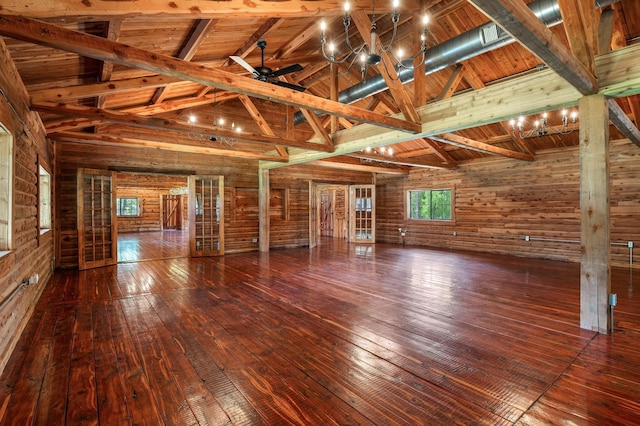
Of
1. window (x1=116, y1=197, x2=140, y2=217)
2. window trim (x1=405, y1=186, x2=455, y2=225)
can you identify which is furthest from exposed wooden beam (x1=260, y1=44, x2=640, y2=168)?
window (x1=116, y1=197, x2=140, y2=217)

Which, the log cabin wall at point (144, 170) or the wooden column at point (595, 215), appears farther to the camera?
the log cabin wall at point (144, 170)

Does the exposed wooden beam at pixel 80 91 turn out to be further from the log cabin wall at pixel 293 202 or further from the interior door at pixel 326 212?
the interior door at pixel 326 212

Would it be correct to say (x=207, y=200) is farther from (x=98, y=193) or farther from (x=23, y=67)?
(x=23, y=67)

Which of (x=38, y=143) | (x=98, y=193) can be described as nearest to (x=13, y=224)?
(x=38, y=143)

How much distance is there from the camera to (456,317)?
3.57 m

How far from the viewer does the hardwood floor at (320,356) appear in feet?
6.31

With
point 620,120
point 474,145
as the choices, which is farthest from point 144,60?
point 474,145

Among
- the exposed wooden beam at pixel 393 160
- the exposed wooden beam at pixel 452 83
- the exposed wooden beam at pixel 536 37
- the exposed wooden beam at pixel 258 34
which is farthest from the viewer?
the exposed wooden beam at pixel 393 160

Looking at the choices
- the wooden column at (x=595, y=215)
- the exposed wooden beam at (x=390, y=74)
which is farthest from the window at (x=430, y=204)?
the wooden column at (x=595, y=215)

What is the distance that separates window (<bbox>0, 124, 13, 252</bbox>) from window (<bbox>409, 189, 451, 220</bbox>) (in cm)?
1023

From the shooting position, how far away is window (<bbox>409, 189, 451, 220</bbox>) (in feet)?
33.4

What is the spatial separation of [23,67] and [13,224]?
5.73 feet

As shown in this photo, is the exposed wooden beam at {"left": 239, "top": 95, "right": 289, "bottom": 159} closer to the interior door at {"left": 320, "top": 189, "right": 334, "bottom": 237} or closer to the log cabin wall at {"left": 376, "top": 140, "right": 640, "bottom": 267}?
the log cabin wall at {"left": 376, "top": 140, "right": 640, "bottom": 267}

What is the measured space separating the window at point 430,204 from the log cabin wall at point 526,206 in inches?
10.6
